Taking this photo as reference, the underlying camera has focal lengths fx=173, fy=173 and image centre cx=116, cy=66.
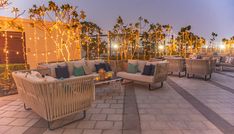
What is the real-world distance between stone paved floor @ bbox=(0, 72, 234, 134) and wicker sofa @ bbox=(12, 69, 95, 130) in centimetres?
29

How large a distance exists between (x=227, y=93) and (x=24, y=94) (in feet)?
17.6

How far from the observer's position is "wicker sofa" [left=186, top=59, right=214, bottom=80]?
22.4ft

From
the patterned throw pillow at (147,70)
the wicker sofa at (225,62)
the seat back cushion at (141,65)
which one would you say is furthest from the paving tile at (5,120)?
the wicker sofa at (225,62)

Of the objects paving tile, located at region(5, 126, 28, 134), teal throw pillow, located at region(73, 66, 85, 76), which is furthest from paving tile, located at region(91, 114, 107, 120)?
teal throw pillow, located at region(73, 66, 85, 76)

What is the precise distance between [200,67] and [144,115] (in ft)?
14.9

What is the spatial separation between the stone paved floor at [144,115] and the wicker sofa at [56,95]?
0.29 metres

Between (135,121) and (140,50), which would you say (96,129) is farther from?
(140,50)

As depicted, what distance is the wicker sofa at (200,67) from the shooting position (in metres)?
6.83

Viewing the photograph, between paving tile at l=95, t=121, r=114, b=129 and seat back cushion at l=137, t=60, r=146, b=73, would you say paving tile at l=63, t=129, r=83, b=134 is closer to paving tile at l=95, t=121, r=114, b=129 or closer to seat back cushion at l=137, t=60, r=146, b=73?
paving tile at l=95, t=121, r=114, b=129

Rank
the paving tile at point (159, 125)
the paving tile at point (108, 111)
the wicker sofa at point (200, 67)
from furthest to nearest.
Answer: the wicker sofa at point (200, 67), the paving tile at point (108, 111), the paving tile at point (159, 125)

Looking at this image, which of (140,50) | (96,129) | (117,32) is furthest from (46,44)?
(96,129)

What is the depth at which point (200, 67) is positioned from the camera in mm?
6953

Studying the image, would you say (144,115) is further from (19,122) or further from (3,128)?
(3,128)

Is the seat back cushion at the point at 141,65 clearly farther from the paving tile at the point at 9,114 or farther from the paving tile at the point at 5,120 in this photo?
the paving tile at the point at 5,120
